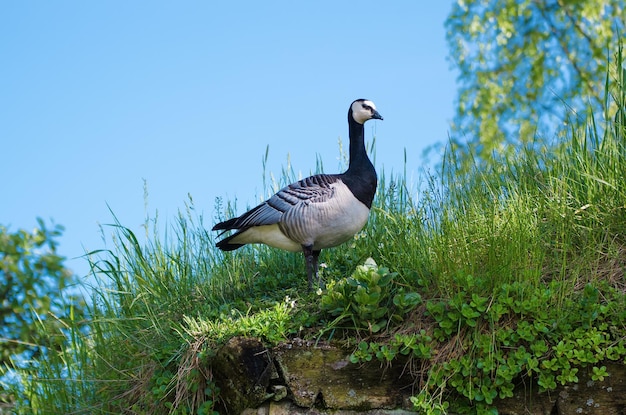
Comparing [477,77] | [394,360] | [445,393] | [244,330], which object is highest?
[477,77]

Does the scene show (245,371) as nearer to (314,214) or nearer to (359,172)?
(314,214)

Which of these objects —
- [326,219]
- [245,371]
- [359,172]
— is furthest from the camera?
[359,172]

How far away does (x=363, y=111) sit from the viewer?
6.21 metres

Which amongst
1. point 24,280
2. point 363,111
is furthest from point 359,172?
point 24,280

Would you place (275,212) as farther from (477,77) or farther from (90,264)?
(477,77)

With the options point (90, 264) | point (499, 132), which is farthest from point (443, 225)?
point (499, 132)

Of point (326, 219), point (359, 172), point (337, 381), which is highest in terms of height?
point (359, 172)

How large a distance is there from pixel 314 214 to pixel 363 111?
46.8 inches

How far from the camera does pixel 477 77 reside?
1608 cm

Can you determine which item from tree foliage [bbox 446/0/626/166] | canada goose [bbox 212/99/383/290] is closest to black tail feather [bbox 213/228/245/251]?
canada goose [bbox 212/99/383/290]

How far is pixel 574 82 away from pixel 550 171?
1049 centimetres

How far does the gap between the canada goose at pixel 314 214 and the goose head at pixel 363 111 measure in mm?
19

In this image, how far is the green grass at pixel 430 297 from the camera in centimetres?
447

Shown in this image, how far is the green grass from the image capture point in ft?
14.7
